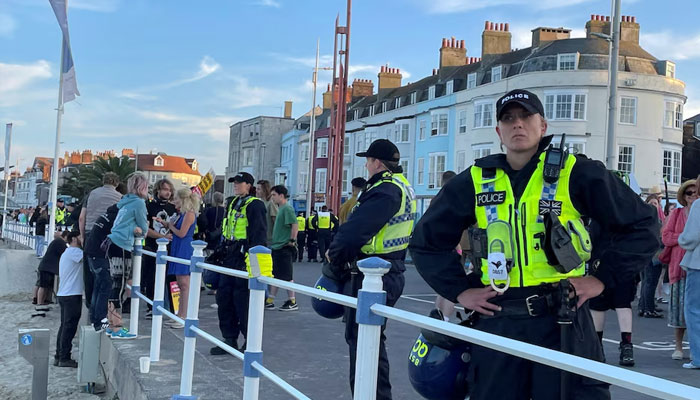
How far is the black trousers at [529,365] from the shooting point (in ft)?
8.63

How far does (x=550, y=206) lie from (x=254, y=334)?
2.15 m

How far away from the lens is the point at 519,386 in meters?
2.70

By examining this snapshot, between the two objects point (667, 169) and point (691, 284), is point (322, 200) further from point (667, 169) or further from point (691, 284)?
point (691, 284)

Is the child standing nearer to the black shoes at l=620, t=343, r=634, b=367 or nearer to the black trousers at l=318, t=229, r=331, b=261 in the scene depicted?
the black shoes at l=620, t=343, r=634, b=367

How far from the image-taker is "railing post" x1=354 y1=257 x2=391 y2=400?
2762mm

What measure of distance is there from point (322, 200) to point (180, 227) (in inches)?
1984

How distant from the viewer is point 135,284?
8.27 m

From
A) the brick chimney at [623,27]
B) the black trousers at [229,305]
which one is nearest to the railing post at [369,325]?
the black trousers at [229,305]

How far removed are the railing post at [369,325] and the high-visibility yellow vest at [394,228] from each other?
2.13 m

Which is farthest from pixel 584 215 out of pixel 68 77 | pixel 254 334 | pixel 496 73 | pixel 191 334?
pixel 496 73

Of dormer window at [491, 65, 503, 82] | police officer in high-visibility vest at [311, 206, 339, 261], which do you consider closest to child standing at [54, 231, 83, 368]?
police officer in high-visibility vest at [311, 206, 339, 261]

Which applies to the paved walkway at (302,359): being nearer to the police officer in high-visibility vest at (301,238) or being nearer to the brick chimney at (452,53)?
the police officer in high-visibility vest at (301,238)

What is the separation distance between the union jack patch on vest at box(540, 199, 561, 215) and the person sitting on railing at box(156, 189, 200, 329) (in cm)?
696

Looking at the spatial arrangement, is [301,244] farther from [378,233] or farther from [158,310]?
[378,233]
